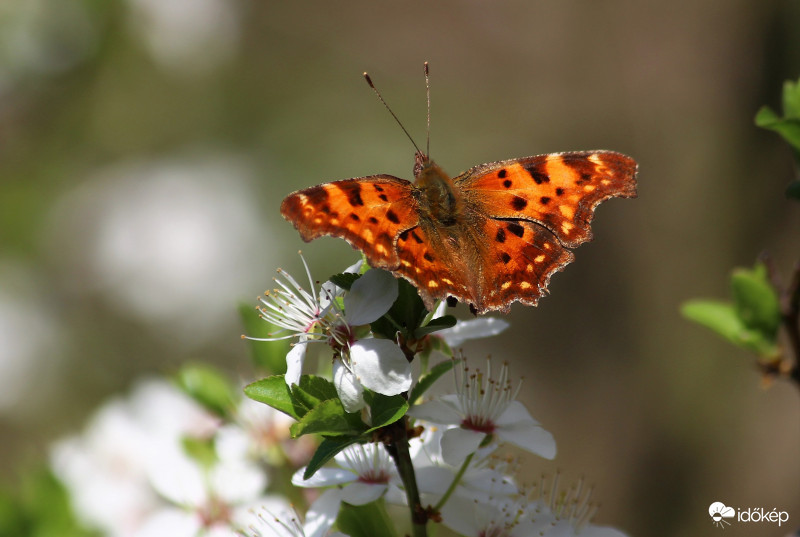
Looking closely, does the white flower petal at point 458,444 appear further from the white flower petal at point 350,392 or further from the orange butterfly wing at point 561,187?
the orange butterfly wing at point 561,187

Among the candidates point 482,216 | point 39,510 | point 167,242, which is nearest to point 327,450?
point 482,216

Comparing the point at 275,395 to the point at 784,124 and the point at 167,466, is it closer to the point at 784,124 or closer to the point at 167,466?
the point at 167,466

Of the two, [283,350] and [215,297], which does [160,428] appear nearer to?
[283,350]

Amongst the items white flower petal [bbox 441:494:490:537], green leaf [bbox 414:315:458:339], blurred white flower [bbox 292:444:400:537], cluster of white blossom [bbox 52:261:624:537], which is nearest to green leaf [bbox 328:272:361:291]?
cluster of white blossom [bbox 52:261:624:537]

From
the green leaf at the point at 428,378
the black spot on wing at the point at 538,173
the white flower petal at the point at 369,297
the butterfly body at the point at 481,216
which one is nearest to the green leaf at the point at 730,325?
the butterfly body at the point at 481,216

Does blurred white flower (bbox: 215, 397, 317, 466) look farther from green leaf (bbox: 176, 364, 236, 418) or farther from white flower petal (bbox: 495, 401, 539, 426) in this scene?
white flower petal (bbox: 495, 401, 539, 426)

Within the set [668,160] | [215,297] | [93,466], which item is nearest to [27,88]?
[215,297]
